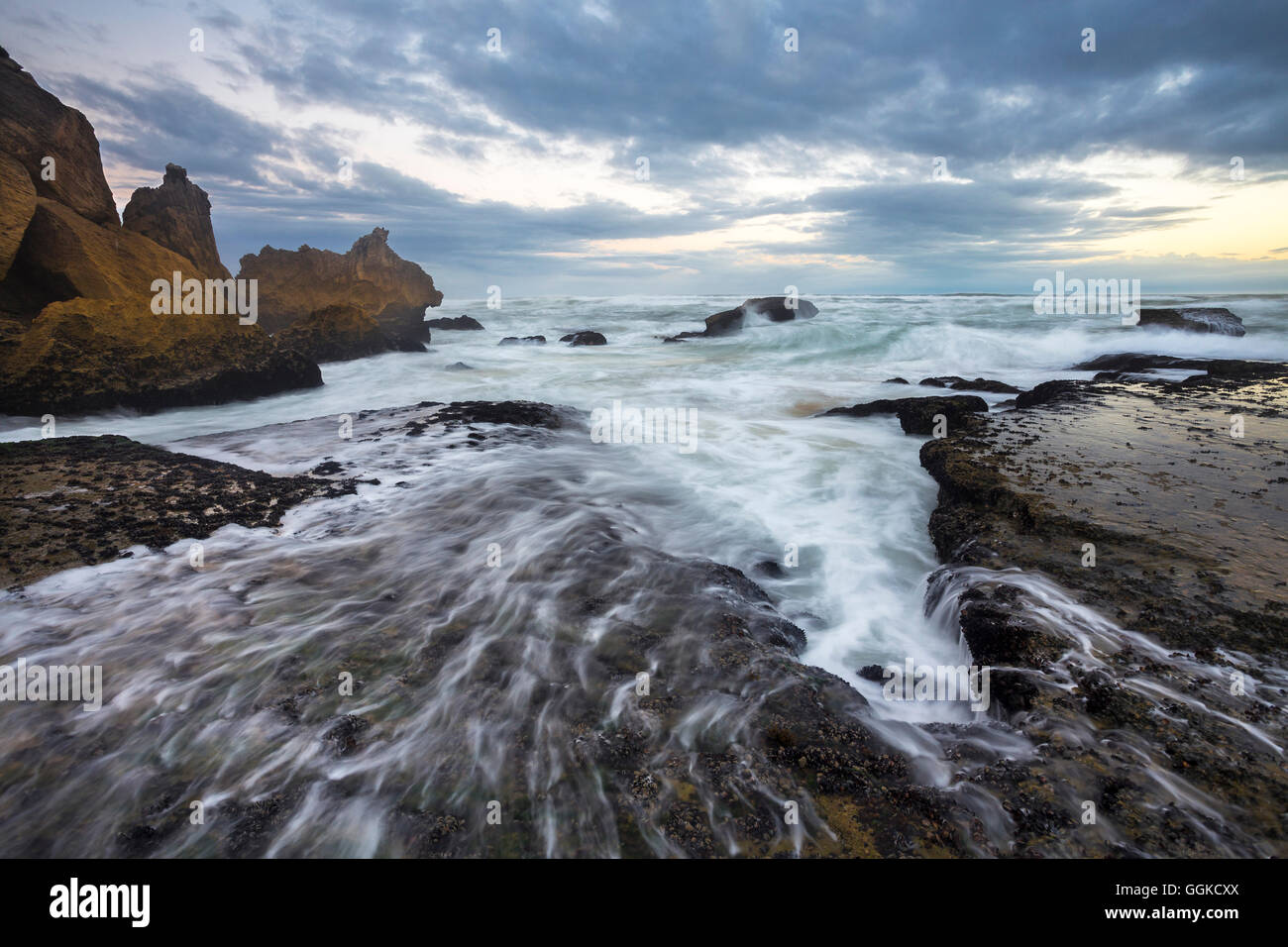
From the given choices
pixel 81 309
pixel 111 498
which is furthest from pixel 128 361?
pixel 111 498

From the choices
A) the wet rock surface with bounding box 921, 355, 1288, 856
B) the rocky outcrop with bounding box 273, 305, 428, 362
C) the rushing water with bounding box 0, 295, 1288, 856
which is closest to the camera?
the wet rock surface with bounding box 921, 355, 1288, 856

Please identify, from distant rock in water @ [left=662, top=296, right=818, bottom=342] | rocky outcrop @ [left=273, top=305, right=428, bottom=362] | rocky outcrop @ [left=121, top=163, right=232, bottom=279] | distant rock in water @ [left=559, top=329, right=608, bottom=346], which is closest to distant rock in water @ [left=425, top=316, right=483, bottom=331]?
distant rock in water @ [left=559, top=329, right=608, bottom=346]

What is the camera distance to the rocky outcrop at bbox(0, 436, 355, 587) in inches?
209

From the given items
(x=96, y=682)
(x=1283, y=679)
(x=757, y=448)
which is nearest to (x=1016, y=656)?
(x=1283, y=679)

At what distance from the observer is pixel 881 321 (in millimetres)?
31828

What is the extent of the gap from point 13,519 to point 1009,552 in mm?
9846

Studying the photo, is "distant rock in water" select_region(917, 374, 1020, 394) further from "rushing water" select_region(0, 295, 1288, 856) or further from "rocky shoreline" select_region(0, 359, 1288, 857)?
"rocky shoreline" select_region(0, 359, 1288, 857)

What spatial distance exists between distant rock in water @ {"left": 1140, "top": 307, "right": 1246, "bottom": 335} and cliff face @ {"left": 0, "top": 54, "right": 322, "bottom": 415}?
34.4 m

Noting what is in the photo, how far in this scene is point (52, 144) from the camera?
14.0m

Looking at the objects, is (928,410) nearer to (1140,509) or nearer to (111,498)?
(1140,509)

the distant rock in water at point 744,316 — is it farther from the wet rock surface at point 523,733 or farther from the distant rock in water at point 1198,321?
the wet rock surface at point 523,733

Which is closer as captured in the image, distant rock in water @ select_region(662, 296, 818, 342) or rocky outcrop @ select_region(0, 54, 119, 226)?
rocky outcrop @ select_region(0, 54, 119, 226)

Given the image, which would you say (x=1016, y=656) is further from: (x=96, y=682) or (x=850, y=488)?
(x=96, y=682)
